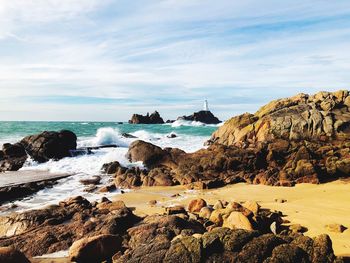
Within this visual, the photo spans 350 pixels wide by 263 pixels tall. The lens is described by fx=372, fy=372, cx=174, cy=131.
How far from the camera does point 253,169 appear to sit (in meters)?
17.2

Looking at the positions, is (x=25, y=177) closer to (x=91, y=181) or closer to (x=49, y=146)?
(x=91, y=181)

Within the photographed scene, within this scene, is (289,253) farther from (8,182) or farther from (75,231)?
(8,182)

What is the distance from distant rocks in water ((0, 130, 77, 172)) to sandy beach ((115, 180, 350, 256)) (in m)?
11.4

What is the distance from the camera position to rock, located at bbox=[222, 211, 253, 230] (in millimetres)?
8133

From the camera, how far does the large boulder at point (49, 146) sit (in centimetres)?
2445

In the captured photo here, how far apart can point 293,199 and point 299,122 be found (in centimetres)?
1122

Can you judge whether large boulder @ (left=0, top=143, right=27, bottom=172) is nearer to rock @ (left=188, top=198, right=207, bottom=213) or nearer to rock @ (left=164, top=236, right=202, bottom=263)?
rock @ (left=188, top=198, right=207, bottom=213)

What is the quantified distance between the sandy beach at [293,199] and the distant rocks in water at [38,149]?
37.3 feet

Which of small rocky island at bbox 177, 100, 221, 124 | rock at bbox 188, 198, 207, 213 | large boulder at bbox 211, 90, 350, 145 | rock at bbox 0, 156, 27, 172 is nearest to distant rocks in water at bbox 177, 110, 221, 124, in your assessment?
small rocky island at bbox 177, 100, 221, 124

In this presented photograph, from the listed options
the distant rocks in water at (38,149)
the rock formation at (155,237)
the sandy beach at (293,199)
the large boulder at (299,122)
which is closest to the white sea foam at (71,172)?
the distant rocks in water at (38,149)

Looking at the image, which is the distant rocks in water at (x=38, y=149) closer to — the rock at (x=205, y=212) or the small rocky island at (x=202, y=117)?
the rock at (x=205, y=212)

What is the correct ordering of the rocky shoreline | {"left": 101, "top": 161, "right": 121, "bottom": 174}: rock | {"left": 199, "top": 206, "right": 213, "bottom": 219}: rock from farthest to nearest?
{"left": 101, "top": 161, "right": 121, "bottom": 174}: rock < {"left": 199, "top": 206, "right": 213, "bottom": 219}: rock < the rocky shoreline

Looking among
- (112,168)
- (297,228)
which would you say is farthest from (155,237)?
(112,168)

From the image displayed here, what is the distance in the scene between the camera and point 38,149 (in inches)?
969
